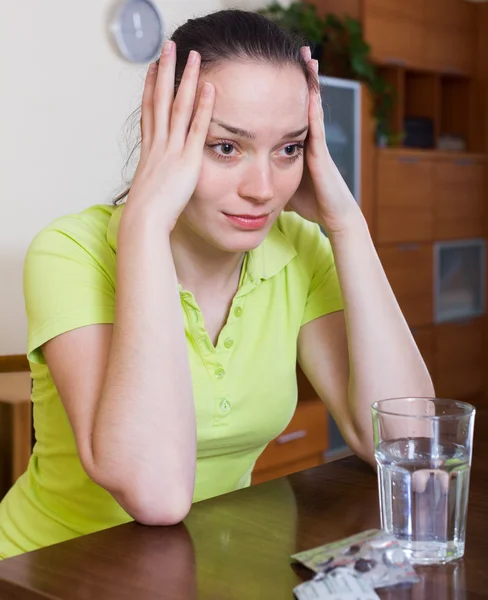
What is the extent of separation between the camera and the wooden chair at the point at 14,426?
187 centimetres

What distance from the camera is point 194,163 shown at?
4.04ft

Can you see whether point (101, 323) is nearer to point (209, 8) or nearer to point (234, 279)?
point (234, 279)

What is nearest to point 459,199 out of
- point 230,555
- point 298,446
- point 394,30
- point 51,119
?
point 394,30

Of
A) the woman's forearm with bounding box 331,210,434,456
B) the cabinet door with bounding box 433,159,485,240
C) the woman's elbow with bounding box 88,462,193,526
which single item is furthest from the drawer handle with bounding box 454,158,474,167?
the woman's elbow with bounding box 88,462,193,526

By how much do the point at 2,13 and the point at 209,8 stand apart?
98 cm

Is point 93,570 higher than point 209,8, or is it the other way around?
point 209,8

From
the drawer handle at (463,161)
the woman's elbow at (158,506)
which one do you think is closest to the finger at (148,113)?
the woman's elbow at (158,506)

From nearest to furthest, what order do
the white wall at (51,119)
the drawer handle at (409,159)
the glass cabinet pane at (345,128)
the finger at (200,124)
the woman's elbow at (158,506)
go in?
the woman's elbow at (158,506) < the finger at (200,124) < the white wall at (51,119) < the glass cabinet pane at (345,128) < the drawer handle at (409,159)

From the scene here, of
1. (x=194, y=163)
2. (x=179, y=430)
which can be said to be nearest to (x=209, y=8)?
(x=194, y=163)

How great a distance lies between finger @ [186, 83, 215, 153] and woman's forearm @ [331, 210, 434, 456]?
280 millimetres

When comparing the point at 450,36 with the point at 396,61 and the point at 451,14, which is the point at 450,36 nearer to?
the point at 451,14

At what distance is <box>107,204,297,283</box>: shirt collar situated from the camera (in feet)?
4.70

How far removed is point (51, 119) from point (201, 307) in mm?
1919

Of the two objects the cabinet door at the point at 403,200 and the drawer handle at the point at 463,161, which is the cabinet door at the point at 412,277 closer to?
the cabinet door at the point at 403,200
